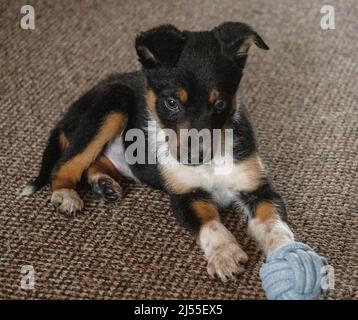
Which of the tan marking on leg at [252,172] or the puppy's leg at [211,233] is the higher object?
the tan marking on leg at [252,172]

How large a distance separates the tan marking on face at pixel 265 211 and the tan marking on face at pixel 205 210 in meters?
0.16

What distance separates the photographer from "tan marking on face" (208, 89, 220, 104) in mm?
2378

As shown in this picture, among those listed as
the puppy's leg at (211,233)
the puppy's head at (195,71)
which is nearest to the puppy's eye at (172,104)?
the puppy's head at (195,71)

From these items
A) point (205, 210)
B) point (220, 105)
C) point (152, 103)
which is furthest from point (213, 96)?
point (205, 210)

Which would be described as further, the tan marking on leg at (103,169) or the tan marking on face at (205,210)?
the tan marking on leg at (103,169)

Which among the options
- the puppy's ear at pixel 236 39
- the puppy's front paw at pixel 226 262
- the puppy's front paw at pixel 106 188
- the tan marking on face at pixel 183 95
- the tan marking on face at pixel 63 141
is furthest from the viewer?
the tan marking on face at pixel 63 141

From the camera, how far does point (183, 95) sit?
238 cm

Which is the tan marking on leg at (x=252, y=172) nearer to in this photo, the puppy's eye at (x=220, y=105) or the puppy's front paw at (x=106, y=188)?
the puppy's eye at (x=220, y=105)

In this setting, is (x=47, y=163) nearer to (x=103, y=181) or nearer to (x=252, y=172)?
(x=103, y=181)

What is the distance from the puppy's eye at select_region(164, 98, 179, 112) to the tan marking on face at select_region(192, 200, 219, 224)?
0.38 m

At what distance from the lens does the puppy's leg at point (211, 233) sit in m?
2.28

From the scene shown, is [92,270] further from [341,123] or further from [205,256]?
[341,123]

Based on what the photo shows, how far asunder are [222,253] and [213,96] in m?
0.55
